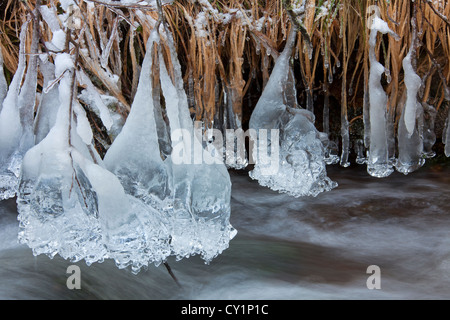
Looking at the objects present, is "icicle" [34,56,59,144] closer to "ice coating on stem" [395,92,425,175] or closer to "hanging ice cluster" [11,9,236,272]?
"hanging ice cluster" [11,9,236,272]

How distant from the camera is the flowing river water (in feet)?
5.35

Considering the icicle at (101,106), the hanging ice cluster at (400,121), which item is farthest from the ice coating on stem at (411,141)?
the icicle at (101,106)

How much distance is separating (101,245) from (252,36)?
5.49ft

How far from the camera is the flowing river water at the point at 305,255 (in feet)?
5.35

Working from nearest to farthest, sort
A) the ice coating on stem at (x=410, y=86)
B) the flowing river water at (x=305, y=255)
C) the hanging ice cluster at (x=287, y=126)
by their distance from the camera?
the flowing river water at (x=305, y=255) → the ice coating on stem at (x=410, y=86) → the hanging ice cluster at (x=287, y=126)

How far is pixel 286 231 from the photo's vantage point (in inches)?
95.0

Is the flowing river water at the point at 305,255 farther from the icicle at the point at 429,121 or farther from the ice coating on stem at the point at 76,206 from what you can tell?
the icicle at the point at 429,121

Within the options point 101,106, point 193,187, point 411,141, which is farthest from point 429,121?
point 101,106

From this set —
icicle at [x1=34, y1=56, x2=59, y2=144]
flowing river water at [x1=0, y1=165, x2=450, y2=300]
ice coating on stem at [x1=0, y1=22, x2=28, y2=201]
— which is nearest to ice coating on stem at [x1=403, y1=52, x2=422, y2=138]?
flowing river water at [x1=0, y1=165, x2=450, y2=300]

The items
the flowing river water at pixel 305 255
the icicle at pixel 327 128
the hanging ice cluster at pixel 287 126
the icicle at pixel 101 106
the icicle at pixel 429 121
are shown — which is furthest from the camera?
the icicle at pixel 327 128

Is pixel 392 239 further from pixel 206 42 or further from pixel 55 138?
pixel 55 138

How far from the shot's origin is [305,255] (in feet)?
6.78

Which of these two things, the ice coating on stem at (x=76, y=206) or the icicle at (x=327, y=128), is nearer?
the ice coating on stem at (x=76, y=206)
